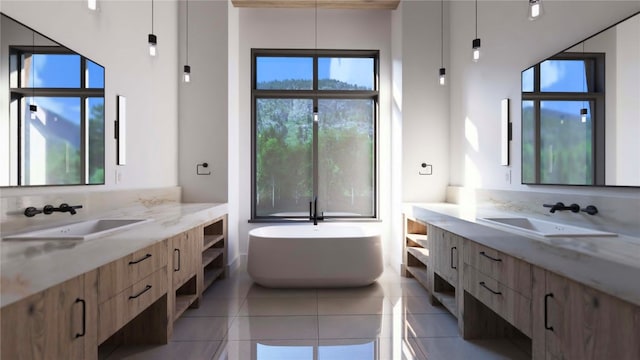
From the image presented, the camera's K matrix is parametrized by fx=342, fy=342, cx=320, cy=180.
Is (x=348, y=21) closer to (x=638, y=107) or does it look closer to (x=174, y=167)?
(x=174, y=167)

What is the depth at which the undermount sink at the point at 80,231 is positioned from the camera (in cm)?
153

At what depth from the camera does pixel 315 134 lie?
4.69 metres

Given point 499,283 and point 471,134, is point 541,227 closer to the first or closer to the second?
point 499,283

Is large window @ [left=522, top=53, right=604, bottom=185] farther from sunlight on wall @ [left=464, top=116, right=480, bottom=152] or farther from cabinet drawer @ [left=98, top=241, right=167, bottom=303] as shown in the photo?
cabinet drawer @ [left=98, top=241, right=167, bottom=303]

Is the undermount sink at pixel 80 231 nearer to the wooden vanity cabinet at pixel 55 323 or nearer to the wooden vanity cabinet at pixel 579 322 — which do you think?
the wooden vanity cabinet at pixel 55 323

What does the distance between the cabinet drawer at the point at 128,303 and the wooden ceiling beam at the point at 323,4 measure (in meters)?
3.44

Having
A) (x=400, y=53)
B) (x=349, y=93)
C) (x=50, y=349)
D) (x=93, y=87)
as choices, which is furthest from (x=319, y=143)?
(x=50, y=349)

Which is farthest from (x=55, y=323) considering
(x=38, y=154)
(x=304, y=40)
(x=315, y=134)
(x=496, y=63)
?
(x=304, y=40)

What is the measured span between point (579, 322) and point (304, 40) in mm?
4219

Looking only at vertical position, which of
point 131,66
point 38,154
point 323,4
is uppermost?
point 323,4

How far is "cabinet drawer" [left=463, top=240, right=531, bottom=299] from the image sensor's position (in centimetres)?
166

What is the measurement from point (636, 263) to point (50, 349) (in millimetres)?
1925

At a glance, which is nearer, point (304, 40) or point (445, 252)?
point (445, 252)

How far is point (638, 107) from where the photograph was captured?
1.69m
